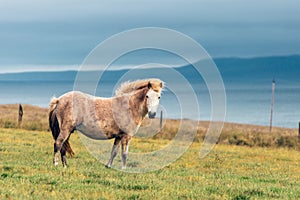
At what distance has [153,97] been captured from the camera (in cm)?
1583

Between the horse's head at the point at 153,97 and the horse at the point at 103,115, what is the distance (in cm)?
43

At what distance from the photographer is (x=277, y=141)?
3522 centimetres

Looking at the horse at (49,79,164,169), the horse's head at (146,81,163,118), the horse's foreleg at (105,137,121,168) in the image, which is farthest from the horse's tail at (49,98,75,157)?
the horse's head at (146,81,163,118)

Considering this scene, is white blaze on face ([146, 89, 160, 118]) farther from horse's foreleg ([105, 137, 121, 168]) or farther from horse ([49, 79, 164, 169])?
horse's foreleg ([105, 137, 121, 168])

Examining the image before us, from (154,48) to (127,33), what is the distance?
3.78ft

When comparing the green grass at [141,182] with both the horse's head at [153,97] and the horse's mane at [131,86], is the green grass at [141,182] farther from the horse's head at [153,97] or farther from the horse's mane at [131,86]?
the horse's mane at [131,86]

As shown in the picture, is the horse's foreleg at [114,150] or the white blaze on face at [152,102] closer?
the white blaze on face at [152,102]

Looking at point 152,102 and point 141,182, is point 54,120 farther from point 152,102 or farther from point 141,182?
point 141,182

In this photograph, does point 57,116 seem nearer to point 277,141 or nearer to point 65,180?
point 65,180

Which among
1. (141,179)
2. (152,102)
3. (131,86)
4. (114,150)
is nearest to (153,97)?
(152,102)

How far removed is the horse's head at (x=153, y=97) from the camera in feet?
51.8

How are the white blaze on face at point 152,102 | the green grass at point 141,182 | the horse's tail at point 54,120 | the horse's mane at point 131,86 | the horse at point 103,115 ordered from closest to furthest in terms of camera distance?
the green grass at point 141,182 → the white blaze on face at point 152,102 → the horse at point 103,115 → the horse's mane at point 131,86 → the horse's tail at point 54,120

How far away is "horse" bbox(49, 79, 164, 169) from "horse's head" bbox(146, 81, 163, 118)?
0.43m

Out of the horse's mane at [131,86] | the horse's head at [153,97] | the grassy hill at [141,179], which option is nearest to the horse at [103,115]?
the horse's mane at [131,86]
